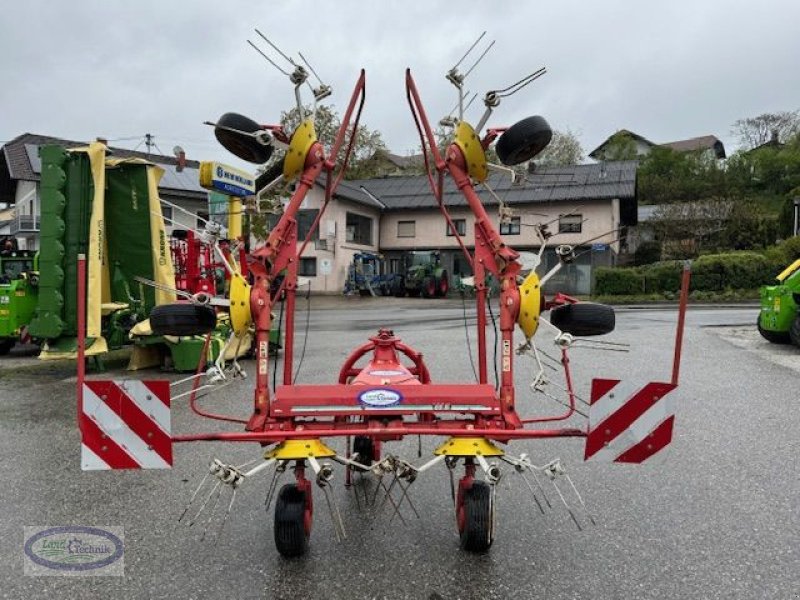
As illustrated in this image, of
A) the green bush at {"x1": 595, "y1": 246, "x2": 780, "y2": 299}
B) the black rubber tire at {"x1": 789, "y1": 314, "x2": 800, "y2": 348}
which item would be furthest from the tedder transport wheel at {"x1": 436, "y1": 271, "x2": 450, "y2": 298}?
the black rubber tire at {"x1": 789, "y1": 314, "x2": 800, "y2": 348}

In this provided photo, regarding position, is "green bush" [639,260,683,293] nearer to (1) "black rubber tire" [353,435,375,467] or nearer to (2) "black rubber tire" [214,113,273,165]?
(1) "black rubber tire" [353,435,375,467]

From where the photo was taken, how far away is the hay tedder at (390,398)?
2842 millimetres

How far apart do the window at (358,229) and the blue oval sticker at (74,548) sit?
30339 mm

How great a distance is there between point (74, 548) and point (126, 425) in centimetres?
109

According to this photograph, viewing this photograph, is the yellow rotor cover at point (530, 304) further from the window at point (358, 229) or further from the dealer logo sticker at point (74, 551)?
the window at point (358, 229)

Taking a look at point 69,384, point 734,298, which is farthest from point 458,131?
point 734,298

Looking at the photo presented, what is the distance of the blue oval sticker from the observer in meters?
3.22

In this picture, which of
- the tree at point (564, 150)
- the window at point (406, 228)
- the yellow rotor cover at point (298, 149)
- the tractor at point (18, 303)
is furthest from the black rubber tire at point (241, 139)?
the tree at point (564, 150)

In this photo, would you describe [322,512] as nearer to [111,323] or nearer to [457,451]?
[457,451]

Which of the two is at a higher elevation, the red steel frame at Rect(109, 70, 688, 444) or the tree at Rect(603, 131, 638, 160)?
the tree at Rect(603, 131, 638, 160)

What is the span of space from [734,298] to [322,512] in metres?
25.4

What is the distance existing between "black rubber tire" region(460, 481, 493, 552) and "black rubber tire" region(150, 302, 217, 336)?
5.35ft

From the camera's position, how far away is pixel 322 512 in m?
3.79

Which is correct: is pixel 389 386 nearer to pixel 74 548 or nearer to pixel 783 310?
pixel 74 548
